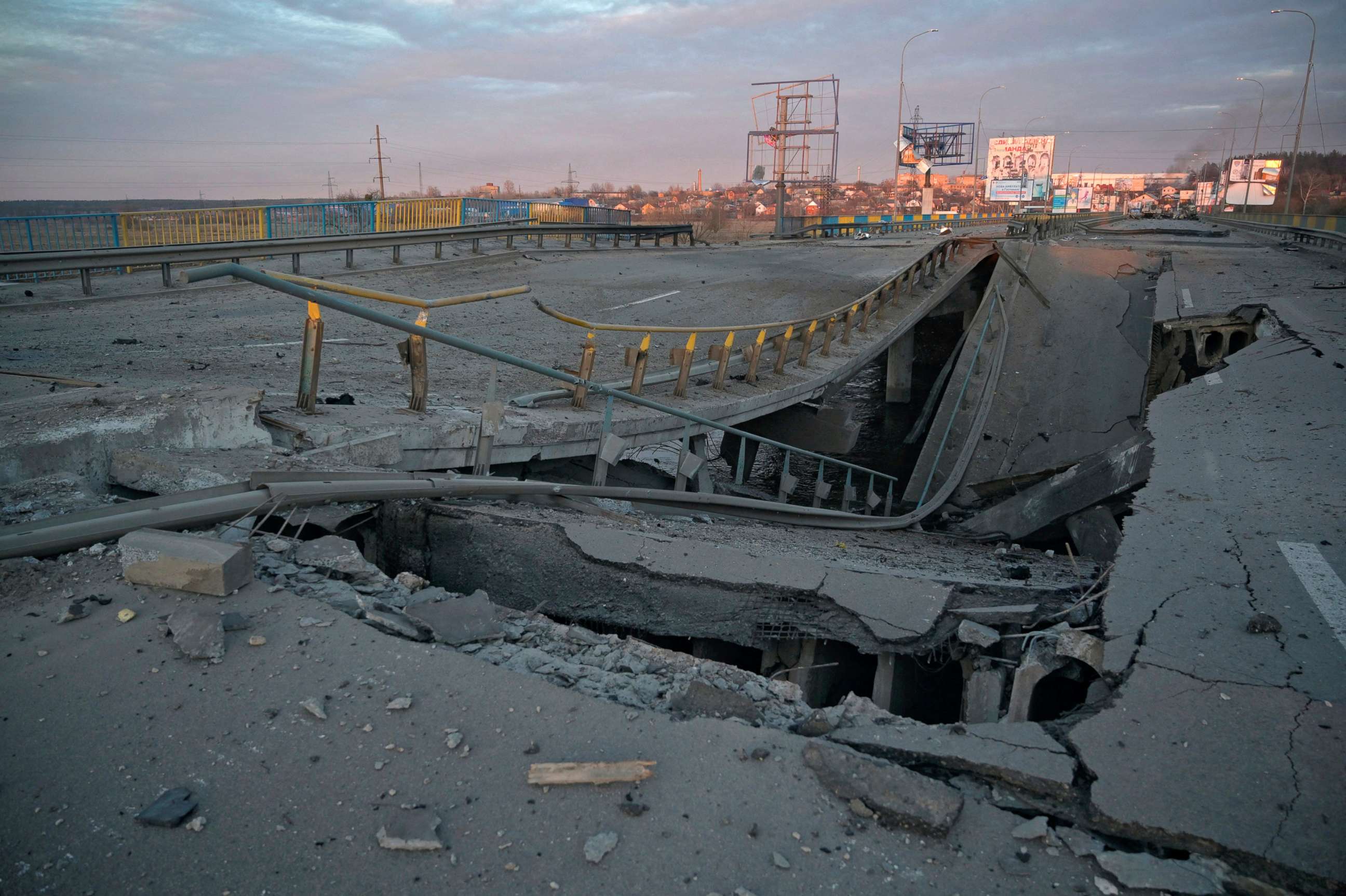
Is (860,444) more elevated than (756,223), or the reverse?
(756,223)

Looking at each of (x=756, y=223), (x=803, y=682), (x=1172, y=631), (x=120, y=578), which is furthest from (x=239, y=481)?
(x=756, y=223)

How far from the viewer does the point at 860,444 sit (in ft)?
65.5

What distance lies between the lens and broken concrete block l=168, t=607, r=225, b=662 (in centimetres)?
294

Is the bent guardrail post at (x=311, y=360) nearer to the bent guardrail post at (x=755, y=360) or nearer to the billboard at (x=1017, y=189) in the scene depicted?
the bent guardrail post at (x=755, y=360)

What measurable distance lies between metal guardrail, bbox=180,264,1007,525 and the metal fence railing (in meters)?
11.5

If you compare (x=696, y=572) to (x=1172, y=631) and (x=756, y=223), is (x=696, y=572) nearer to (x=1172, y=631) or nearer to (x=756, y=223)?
(x=1172, y=631)

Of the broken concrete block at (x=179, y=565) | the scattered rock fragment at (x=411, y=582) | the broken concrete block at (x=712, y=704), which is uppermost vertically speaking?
the broken concrete block at (x=179, y=565)

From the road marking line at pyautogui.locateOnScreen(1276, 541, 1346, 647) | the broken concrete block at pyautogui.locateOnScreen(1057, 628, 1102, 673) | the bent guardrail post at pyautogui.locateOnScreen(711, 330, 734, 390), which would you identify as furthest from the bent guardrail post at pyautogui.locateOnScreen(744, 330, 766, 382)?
the broken concrete block at pyautogui.locateOnScreen(1057, 628, 1102, 673)

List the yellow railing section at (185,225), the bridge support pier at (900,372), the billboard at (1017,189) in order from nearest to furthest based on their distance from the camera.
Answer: the yellow railing section at (185,225) → the bridge support pier at (900,372) → the billboard at (1017,189)

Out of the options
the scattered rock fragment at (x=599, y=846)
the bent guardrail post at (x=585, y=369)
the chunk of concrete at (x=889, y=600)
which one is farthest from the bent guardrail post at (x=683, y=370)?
the scattered rock fragment at (x=599, y=846)

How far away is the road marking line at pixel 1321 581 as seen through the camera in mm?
3910

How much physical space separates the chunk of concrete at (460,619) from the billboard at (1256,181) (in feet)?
333

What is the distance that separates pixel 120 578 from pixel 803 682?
10.9 ft

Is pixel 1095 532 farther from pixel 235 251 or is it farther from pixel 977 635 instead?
pixel 235 251
